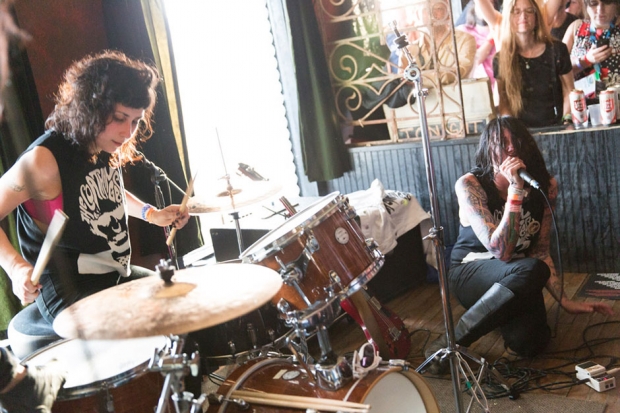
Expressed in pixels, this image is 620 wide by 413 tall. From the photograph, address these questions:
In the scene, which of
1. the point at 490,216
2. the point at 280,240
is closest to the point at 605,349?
the point at 490,216

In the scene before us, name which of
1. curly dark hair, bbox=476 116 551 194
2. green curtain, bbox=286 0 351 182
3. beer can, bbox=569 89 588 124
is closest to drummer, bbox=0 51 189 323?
curly dark hair, bbox=476 116 551 194

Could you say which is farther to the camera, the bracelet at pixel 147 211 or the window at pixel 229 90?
the window at pixel 229 90

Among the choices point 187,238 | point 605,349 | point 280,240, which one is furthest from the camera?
point 187,238

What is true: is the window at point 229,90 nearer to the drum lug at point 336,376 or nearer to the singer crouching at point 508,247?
the singer crouching at point 508,247

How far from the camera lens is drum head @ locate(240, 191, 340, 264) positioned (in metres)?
1.98

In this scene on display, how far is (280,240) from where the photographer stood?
1.98m

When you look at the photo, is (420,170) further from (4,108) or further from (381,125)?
(4,108)

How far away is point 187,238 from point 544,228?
1636 mm

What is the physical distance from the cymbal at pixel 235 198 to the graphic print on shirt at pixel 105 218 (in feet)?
0.92

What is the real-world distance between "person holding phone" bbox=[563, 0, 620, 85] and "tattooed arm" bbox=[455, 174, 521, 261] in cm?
110

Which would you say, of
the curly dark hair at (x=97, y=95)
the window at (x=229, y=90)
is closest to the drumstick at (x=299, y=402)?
the curly dark hair at (x=97, y=95)

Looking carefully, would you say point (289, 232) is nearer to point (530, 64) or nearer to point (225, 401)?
point (225, 401)

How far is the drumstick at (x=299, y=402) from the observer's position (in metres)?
1.64

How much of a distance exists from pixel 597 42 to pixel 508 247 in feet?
4.32
